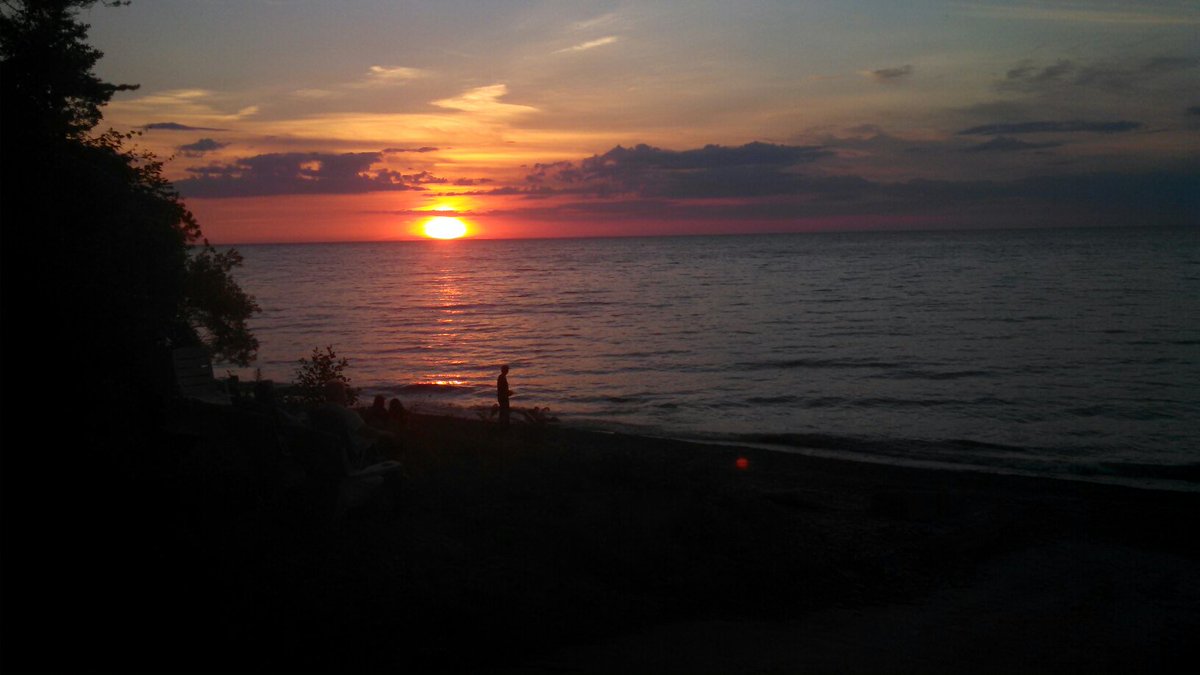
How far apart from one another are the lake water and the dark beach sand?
776 cm

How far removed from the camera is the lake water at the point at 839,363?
20625 mm

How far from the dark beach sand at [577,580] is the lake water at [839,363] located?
7.76 metres

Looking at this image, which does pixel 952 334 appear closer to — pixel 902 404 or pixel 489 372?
pixel 902 404

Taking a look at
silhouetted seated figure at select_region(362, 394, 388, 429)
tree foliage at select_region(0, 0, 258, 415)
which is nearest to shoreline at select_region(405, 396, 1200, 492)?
silhouetted seated figure at select_region(362, 394, 388, 429)

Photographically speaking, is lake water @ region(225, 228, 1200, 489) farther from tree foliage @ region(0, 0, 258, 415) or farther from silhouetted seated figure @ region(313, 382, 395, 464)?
tree foliage @ region(0, 0, 258, 415)

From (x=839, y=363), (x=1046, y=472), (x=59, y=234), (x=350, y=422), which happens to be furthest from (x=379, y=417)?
(x=839, y=363)

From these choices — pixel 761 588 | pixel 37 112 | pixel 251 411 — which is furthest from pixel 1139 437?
pixel 37 112

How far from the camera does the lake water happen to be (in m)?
20.6

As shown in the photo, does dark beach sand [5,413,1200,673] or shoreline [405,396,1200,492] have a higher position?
dark beach sand [5,413,1200,673]

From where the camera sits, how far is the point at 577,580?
826 cm

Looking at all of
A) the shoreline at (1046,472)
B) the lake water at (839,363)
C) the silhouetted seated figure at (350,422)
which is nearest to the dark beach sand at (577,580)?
the silhouetted seated figure at (350,422)

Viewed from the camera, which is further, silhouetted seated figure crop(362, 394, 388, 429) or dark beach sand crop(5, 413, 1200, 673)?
silhouetted seated figure crop(362, 394, 388, 429)

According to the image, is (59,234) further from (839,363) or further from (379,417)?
(839,363)

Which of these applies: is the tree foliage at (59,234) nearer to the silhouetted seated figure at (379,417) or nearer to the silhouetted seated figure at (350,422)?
the silhouetted seated figure at (350,422)
